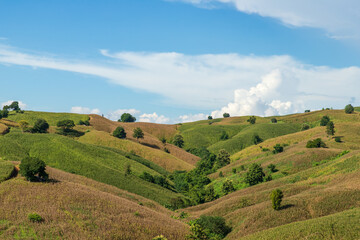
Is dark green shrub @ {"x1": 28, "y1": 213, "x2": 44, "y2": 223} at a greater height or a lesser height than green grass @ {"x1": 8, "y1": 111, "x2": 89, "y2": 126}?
lesser

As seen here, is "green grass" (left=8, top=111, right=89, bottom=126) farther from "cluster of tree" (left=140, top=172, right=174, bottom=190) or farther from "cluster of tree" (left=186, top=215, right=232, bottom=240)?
"cluster of tree" (left=186, top=215, right=232, bottom=240)

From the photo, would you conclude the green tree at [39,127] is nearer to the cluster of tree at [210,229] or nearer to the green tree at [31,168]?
the green tree at [31,168]

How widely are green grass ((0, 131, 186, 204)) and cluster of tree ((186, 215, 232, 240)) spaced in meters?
30.0

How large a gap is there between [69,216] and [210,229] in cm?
2060

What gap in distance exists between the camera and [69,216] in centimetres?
3662

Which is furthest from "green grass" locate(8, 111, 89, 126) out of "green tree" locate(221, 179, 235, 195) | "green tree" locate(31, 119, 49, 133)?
"green tree" locate(221, 179, 235, 195)

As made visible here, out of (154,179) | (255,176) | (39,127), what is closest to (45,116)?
(39,127)

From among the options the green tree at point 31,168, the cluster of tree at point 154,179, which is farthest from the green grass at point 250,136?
the green tree at point 31,168

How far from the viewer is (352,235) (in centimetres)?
2936

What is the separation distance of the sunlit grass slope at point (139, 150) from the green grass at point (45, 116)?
35.0m

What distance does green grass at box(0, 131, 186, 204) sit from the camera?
2953 inches

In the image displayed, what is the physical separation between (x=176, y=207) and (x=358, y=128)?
8489 centimetres

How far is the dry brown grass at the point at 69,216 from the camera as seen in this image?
32.8 metres

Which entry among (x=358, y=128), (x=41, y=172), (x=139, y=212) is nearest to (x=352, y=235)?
(x=139, y=212)
